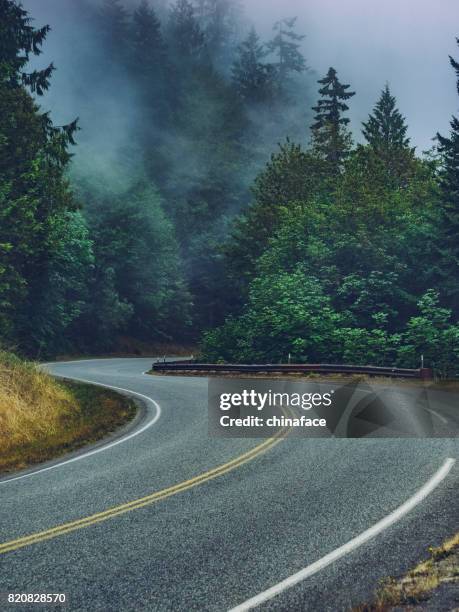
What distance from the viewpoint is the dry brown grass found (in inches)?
218

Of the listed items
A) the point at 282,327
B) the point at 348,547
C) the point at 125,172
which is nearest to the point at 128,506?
the point at 348,547

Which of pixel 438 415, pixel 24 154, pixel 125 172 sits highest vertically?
pixel 125 172

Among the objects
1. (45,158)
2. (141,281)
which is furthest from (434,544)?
(141,281)

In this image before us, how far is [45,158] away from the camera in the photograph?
3444 cm

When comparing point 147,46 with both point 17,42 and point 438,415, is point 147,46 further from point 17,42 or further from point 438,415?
point 438,415

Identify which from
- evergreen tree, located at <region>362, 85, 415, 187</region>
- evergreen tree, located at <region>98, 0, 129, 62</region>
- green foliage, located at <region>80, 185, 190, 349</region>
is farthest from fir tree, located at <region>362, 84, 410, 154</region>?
evergreen tree, located at <region>98, 0, 129, 62</region>

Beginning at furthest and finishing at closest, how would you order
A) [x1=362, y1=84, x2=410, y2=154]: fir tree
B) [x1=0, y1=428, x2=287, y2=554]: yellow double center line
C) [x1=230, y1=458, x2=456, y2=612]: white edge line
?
[x1=362, y1=84, x2=410, y2=154]: fir tree
[x1=0, y1=428, x2=287, y2=554]: yellow double center line
[x1=230, y1=458, x2=456, y2=612]: white edge line

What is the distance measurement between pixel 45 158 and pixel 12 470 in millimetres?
25487

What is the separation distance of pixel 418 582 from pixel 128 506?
423 centimetres

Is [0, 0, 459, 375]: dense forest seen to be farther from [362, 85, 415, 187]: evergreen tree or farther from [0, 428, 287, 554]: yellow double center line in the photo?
[0, 428, 287, 554]: yellow double center line

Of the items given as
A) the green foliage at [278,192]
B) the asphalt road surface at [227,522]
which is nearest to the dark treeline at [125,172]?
the green foliage at [278,192]

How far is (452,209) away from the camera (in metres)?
31.9

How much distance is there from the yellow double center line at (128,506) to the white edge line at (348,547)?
296 centimetres

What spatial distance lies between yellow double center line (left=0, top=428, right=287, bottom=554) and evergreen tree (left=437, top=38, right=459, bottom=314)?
73.8ft
